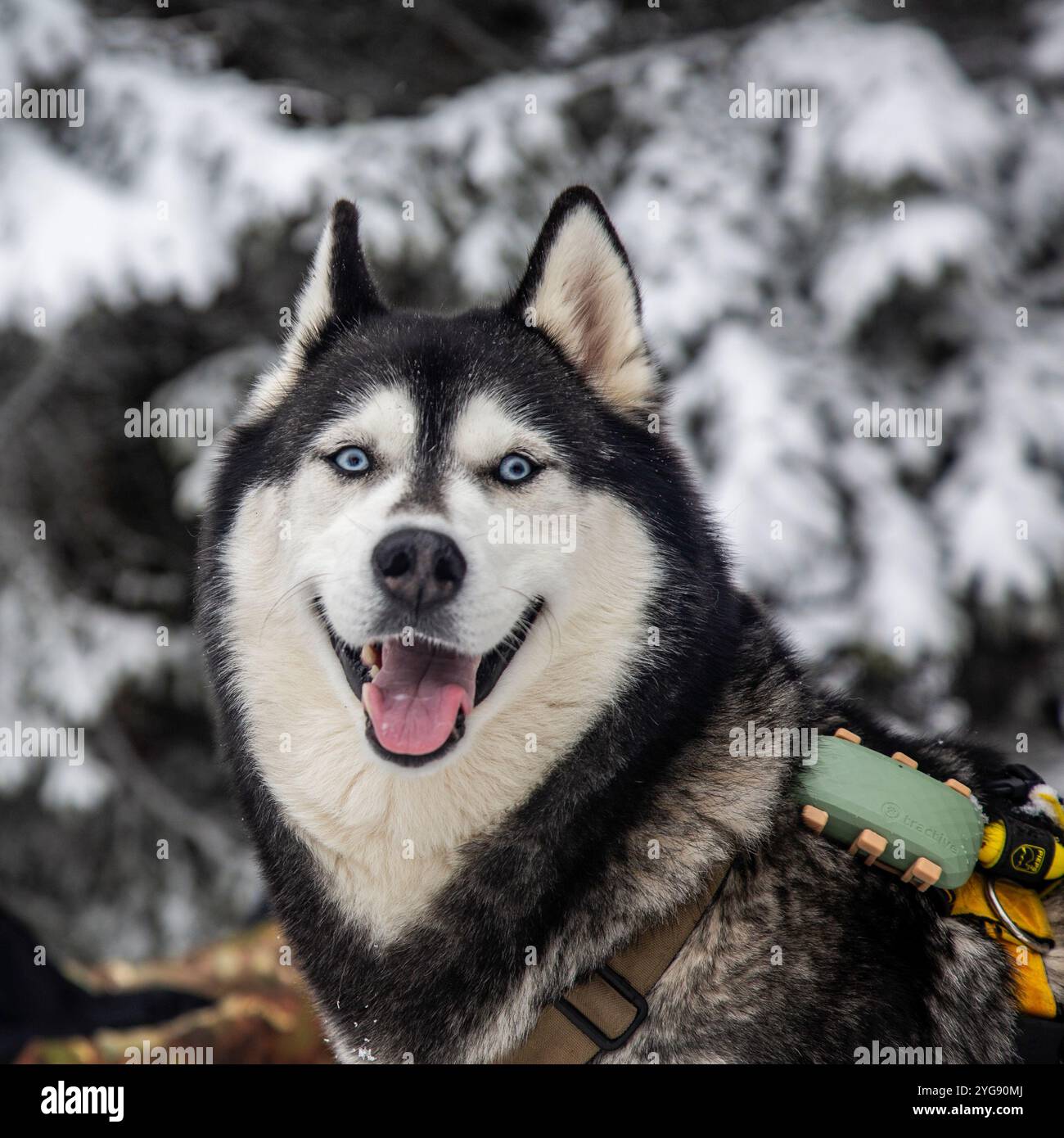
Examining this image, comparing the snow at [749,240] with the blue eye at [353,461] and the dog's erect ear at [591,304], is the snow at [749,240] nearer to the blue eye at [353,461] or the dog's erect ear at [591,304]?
the dog's erect ear at [591,304]

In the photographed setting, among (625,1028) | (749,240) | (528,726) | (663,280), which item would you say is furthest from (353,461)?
(749,240)

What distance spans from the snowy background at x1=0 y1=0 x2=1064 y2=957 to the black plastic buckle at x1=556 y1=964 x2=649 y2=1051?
3323 millimetres

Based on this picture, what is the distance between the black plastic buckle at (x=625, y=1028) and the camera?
1.94 meters

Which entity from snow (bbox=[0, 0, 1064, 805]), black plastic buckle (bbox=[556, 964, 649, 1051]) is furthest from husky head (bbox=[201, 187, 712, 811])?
snow (bbox=[0, 0, 1064, 805])

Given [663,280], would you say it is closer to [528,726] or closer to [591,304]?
[591,304]

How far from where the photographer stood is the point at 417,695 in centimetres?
203

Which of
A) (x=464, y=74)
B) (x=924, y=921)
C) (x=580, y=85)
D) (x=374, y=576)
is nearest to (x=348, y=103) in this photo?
(x=464, y=74)

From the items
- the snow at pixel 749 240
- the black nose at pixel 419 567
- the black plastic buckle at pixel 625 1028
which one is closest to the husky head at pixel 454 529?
the black nose at pixel 419 567

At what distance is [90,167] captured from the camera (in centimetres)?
536

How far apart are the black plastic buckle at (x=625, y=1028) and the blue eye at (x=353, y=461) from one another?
1.13 m

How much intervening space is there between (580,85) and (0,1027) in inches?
201

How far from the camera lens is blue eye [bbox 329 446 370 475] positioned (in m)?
2.24

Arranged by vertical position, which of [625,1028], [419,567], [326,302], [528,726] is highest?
[326,302]

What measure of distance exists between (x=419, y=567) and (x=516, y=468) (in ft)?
1.37
